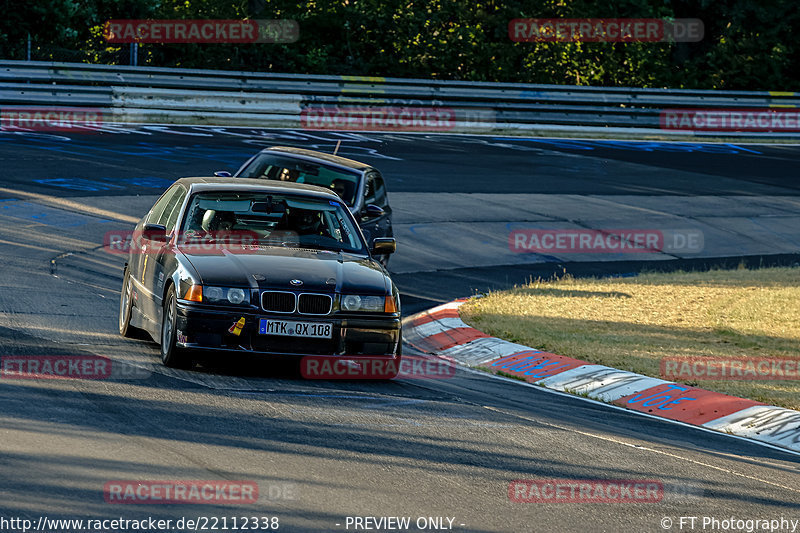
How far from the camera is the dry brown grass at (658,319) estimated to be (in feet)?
39.0

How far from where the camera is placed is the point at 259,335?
8.90 metres

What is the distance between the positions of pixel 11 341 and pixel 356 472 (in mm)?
4004

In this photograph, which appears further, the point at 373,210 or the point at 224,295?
the point at 373,210

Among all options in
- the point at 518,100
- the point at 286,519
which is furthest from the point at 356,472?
the point at 518,100

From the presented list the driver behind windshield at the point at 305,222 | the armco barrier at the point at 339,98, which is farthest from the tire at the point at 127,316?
the armco barrier at the point at 339,98

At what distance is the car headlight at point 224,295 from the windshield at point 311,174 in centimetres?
624

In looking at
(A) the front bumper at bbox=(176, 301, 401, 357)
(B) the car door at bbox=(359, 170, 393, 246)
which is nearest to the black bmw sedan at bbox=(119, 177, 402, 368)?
(A) the front bumper at bbox=(176, 301, 401, 357)

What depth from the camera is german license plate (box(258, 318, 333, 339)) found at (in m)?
8.90

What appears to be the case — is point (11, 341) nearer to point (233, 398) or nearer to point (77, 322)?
point (77, 322)

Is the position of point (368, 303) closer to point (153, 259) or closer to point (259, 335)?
point (259, 335)

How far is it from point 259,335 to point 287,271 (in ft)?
1.86

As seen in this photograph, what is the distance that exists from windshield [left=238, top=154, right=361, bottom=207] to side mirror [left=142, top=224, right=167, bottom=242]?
5.14 metres

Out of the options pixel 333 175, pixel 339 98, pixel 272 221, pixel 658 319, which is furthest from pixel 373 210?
pixel 339 98

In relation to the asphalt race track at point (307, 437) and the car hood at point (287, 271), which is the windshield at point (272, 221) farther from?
the asphalt race track at point (307, 437)
